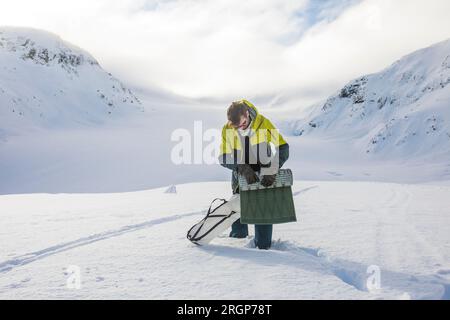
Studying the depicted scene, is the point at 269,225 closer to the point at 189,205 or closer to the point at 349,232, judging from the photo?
the point at 349,232

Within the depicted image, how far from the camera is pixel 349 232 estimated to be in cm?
464

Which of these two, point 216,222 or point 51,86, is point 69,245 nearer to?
point 216,222

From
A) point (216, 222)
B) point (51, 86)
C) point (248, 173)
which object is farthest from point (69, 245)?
point (51, 86)

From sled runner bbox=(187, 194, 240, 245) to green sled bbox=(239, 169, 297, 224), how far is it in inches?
8.6

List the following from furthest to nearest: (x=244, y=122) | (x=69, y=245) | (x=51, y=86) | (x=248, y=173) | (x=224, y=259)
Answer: (x=51, y=86) < (x=69, y=245) < (x=244, y=122) < (x=248, y=173) < (x=224, y=259)

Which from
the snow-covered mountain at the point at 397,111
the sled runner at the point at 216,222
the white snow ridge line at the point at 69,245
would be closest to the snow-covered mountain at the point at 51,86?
the snow-covered mountain at the point at 397,111

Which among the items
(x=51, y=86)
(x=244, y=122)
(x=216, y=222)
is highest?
(x=51, y=86)

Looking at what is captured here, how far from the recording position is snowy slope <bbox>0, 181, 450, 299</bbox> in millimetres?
2689

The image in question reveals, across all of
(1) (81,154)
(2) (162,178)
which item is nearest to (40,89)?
(1) (81,154)

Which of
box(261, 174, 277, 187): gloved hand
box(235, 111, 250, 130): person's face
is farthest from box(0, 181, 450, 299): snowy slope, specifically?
box(235, 111, 250, 130): person's face

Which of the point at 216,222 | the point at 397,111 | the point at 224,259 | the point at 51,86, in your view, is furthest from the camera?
the point at 397,111

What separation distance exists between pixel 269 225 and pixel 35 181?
20.3 metres

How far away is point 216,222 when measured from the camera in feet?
13.1

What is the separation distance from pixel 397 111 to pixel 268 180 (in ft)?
171
